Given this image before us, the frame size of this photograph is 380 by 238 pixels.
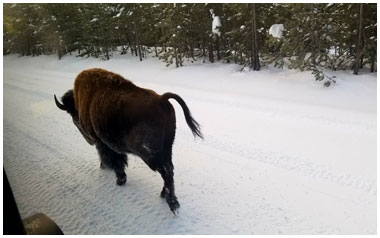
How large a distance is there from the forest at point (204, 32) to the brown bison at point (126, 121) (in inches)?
25.5

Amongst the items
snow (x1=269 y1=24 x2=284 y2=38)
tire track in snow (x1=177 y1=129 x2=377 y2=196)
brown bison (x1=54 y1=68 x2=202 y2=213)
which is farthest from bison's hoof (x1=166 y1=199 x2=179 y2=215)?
snow (x1=269 y1=24 x2=284 y2=38)

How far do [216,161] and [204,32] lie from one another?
2.11m

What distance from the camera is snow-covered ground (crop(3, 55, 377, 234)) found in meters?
2.17

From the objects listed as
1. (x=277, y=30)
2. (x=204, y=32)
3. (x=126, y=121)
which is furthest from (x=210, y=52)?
(x=126, y=121)

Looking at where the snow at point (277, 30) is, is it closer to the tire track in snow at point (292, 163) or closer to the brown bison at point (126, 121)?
the tire track in snow at point (292, 163)

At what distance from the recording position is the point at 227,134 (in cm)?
338

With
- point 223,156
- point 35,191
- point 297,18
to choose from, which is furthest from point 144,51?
point 297,18

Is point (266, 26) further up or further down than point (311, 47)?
further up

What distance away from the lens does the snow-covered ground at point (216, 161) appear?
2166 mm

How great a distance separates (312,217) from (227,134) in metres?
1.45

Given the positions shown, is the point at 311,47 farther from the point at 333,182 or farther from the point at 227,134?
the point at 333,182

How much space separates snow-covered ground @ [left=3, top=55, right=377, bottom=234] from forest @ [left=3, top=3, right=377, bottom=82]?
178 mm

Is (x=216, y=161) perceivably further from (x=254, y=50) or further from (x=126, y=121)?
(x=254, y=50)

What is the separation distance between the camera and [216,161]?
2893mm
